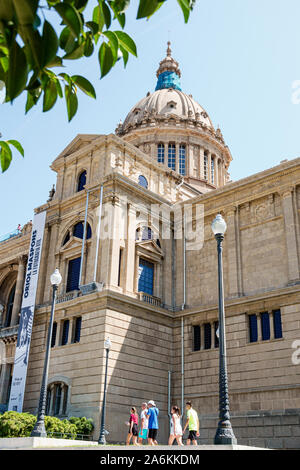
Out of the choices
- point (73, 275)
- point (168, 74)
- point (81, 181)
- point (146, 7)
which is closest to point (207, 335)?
point (73, 275)

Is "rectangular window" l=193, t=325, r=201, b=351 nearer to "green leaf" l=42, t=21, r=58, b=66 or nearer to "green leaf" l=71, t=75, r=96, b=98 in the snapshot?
"green leaf" l=71, t=75, r=96, b=98

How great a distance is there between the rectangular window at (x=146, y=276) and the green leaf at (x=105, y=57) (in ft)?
98.6

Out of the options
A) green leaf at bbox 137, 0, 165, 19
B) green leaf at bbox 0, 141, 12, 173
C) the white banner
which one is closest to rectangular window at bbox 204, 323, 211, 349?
the white banner

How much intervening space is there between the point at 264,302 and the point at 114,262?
9.44 m

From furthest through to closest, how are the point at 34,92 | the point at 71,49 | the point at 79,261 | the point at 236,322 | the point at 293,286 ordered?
the point at 79,261, the point at 236,322, the point at 293,286, the point at 34,92, the point at 71,49

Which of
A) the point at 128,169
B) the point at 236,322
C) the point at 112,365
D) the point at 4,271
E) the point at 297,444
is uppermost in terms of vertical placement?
the point at 128,169

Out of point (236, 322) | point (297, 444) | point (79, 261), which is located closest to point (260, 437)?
point (297, 444)

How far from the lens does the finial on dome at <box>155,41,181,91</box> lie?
66.8 m

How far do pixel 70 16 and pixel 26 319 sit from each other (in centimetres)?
3239

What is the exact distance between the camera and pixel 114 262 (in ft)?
102

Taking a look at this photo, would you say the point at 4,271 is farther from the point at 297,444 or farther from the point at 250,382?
the point at 297,444

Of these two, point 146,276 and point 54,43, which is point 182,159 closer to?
point 146,276

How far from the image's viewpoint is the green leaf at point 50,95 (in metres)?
3.19

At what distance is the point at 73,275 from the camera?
3391 centimetres
